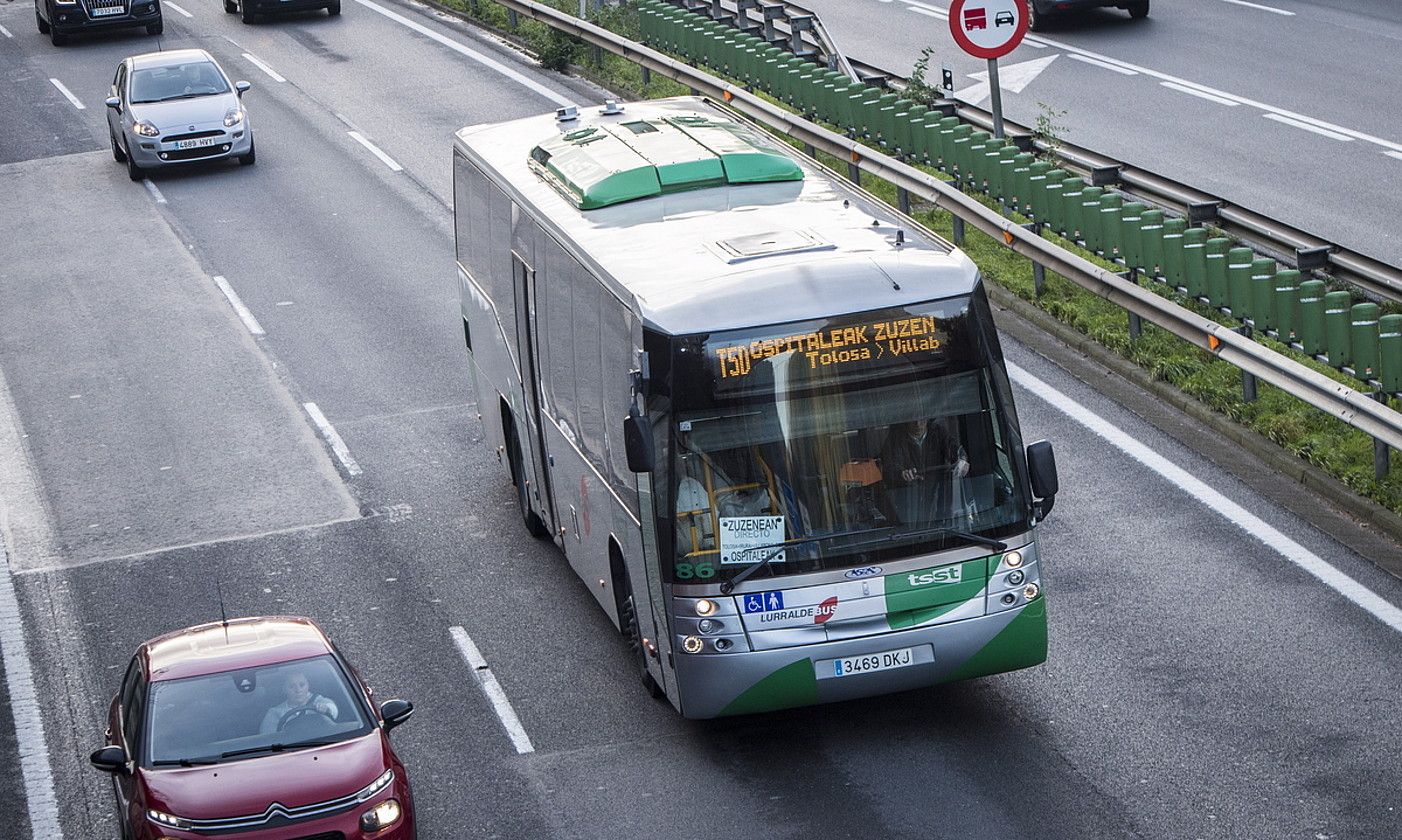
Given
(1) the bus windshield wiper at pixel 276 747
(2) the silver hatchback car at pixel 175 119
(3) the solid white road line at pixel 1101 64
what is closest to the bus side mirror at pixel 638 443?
(1) the bus windshield wiper at pixel 276 747

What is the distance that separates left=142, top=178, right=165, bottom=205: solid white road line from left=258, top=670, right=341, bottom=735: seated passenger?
1782 cm

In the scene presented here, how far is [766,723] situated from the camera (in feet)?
37.8

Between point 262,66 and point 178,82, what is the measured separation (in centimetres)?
634

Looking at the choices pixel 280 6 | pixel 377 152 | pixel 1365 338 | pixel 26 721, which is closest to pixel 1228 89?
pixel 377 152

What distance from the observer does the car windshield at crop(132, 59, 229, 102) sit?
2889cm

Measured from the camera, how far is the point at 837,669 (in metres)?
10.6

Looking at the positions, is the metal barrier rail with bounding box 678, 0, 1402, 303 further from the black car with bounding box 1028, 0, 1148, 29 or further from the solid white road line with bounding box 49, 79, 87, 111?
the solid white road line with bounding box 49, 79, 87, 111

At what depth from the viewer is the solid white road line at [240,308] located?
20808mm

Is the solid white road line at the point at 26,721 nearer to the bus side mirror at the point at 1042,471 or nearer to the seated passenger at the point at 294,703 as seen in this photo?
the seated passenger at the point at 294,703

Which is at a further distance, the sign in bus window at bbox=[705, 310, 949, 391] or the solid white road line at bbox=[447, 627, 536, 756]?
the solid white road line at bbox=[447, 627, 536, 756]

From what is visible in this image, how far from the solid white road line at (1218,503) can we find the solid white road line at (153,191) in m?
14.2

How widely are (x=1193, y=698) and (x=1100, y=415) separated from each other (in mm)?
5089

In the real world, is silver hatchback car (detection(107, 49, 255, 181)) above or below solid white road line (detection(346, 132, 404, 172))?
above

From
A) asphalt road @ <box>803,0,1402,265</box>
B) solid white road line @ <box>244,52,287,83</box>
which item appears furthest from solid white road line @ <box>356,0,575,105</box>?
asphalt road @ <box>803,0,1402,265</box>
